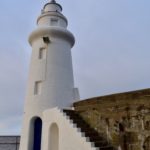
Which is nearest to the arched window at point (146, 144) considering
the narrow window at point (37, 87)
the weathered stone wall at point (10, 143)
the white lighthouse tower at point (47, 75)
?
the white lighthouse tower at point (47, 75)

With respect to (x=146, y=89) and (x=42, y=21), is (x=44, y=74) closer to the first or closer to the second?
(x=42, y=21)

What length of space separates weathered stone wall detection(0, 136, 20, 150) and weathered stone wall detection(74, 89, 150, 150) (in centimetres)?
902

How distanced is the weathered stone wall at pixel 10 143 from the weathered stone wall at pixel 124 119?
9.02 meters

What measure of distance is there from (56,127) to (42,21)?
20.0 ft

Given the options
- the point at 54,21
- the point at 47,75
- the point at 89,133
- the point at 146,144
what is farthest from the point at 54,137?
the point at 54,21

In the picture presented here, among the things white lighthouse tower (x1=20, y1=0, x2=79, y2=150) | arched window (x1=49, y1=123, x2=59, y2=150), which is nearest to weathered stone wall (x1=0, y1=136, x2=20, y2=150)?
white lighthouse tower (x1=20, y1=0, x2=79, y2=150)

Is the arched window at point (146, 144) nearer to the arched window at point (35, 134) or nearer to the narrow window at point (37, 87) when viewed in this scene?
the arched window at point (35, 134)

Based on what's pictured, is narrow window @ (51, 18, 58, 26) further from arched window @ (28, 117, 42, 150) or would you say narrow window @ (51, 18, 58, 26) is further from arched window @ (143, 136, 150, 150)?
arched window @ (143, 136, 150, 150)

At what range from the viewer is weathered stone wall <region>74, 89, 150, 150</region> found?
6.82 metres

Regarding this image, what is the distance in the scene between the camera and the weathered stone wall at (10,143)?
51.0ft

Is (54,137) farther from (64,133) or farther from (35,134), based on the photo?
(35,134)

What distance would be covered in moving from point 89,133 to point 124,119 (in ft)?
4.17

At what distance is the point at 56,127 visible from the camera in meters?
9.01

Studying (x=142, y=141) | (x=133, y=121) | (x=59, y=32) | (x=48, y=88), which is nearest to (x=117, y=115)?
(x=133, y=121)
